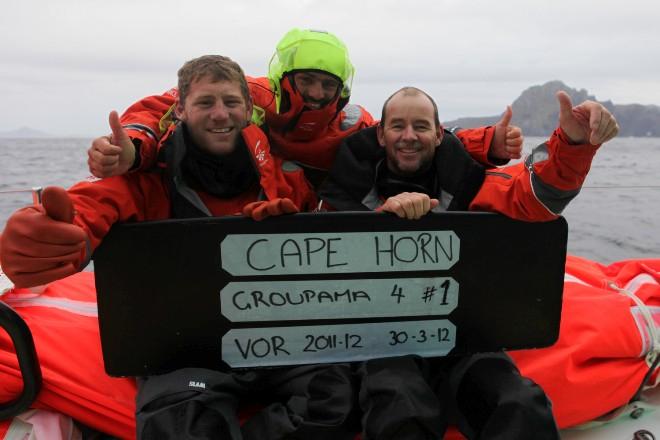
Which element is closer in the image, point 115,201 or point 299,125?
point 115,201

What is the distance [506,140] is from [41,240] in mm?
1670

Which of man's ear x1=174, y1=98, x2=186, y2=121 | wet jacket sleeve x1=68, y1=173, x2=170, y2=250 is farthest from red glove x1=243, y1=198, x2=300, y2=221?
man's ear x1=174, y1=98, x2=186, y2=121

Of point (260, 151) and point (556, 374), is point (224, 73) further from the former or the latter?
point (556, 374)

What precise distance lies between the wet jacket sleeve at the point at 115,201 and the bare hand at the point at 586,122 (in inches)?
56.8

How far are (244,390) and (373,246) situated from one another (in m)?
0.67

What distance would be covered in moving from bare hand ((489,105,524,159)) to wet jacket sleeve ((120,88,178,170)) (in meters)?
1.35

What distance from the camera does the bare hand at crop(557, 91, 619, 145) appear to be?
5.26 feet

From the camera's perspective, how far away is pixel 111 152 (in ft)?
5.55

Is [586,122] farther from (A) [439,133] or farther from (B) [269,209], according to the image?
(B) [269,209]

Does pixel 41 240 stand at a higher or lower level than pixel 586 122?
lower

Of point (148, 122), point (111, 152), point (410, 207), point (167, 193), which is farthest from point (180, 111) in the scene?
point (410, 207)

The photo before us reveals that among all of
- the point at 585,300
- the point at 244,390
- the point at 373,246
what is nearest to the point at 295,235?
the point at 373,246

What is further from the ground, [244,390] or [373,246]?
[373,246]

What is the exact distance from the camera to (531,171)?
185cm
